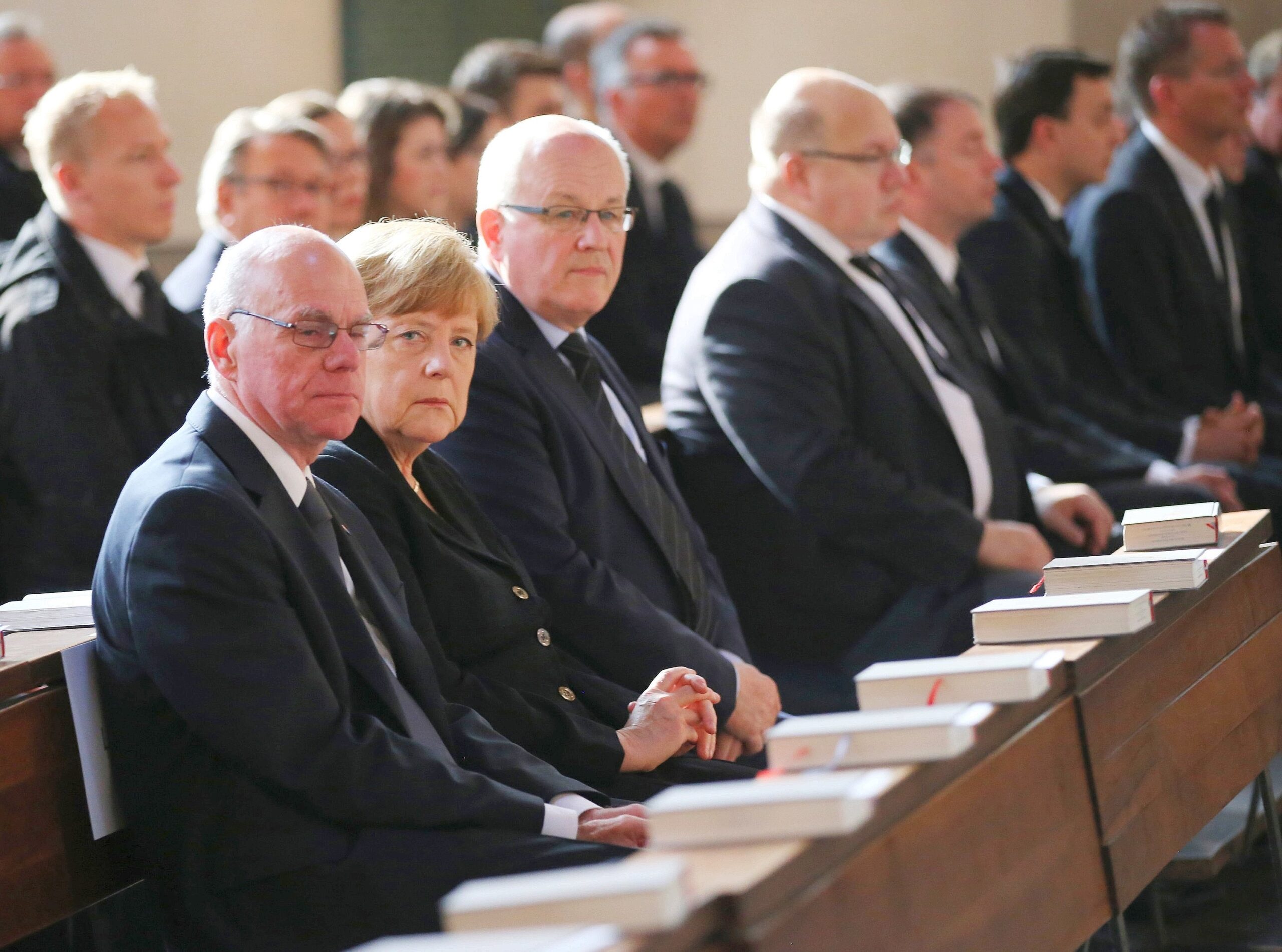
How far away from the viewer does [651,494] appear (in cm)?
327

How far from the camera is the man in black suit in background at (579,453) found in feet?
9.82

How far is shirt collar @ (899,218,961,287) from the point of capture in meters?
4.70

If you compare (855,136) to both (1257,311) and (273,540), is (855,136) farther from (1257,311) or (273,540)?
(1257,311)

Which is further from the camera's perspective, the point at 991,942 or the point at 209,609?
the point at 209,609

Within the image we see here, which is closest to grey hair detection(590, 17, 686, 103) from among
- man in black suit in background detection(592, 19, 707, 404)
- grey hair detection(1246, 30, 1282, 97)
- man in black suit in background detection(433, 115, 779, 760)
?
man in black suit in background detection(592, 19, 707, 404)

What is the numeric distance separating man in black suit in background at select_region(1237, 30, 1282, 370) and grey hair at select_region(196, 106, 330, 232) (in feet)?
10.9

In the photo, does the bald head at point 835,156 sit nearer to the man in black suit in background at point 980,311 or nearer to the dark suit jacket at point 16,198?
the man in black suit in background at point 980,311

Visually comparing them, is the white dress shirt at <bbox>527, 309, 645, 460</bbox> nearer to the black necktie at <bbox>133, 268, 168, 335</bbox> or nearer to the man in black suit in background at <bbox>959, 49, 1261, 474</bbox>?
the black necktie at <bbox>133, 268, 168, 335</bbox>

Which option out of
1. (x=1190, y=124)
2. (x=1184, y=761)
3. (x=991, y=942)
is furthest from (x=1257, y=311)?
(x=991, y=942)

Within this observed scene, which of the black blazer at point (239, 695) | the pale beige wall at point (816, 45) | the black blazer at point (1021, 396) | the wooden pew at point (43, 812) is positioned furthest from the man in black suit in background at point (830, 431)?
the pale beige wall at point (816, 45)

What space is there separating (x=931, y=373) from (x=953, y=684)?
2070mm

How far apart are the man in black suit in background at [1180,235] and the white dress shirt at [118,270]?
2.97 metres

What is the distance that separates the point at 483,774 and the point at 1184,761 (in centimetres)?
106

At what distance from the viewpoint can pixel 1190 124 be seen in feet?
19.1
